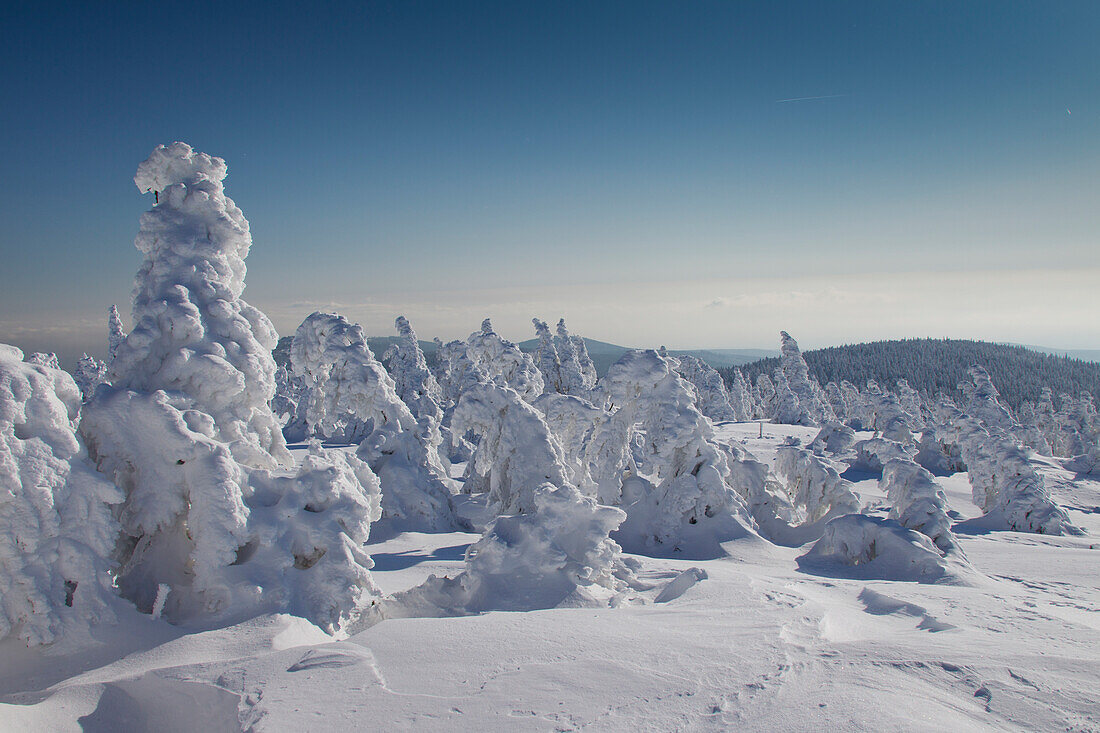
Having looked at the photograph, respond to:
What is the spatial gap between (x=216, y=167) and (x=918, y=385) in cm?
15949

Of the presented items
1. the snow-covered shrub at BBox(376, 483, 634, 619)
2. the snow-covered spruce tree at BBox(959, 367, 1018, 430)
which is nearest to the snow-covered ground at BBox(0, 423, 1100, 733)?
the snow-covered shrub at BBox(376, 483, 634, 619)

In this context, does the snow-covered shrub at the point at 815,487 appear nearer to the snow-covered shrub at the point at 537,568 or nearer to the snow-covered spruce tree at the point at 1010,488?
the snow-covered spruce tree at the point at 1010,488

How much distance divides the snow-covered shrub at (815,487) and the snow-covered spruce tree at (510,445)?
32.0 feet

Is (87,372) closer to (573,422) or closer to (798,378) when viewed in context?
(573,422)

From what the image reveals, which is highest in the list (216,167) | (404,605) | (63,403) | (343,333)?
(216,167)

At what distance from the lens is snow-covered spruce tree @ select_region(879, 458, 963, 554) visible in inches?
543

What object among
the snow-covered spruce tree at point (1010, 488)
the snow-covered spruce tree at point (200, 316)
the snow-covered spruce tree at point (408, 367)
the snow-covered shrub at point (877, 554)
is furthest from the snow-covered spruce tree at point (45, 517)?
the snow-covered spruce tree at point (408, 367)

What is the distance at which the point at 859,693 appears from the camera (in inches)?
181

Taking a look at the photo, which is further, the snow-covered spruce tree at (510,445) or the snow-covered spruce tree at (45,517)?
the snow-covered spruce tree at (510,445)

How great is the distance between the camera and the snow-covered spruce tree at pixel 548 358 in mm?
44219

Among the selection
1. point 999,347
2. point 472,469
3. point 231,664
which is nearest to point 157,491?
point 231,664

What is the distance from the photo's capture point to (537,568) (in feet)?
27.2

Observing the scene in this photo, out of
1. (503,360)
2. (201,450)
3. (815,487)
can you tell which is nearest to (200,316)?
(201,450)

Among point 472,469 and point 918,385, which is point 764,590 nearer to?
point 472,469
